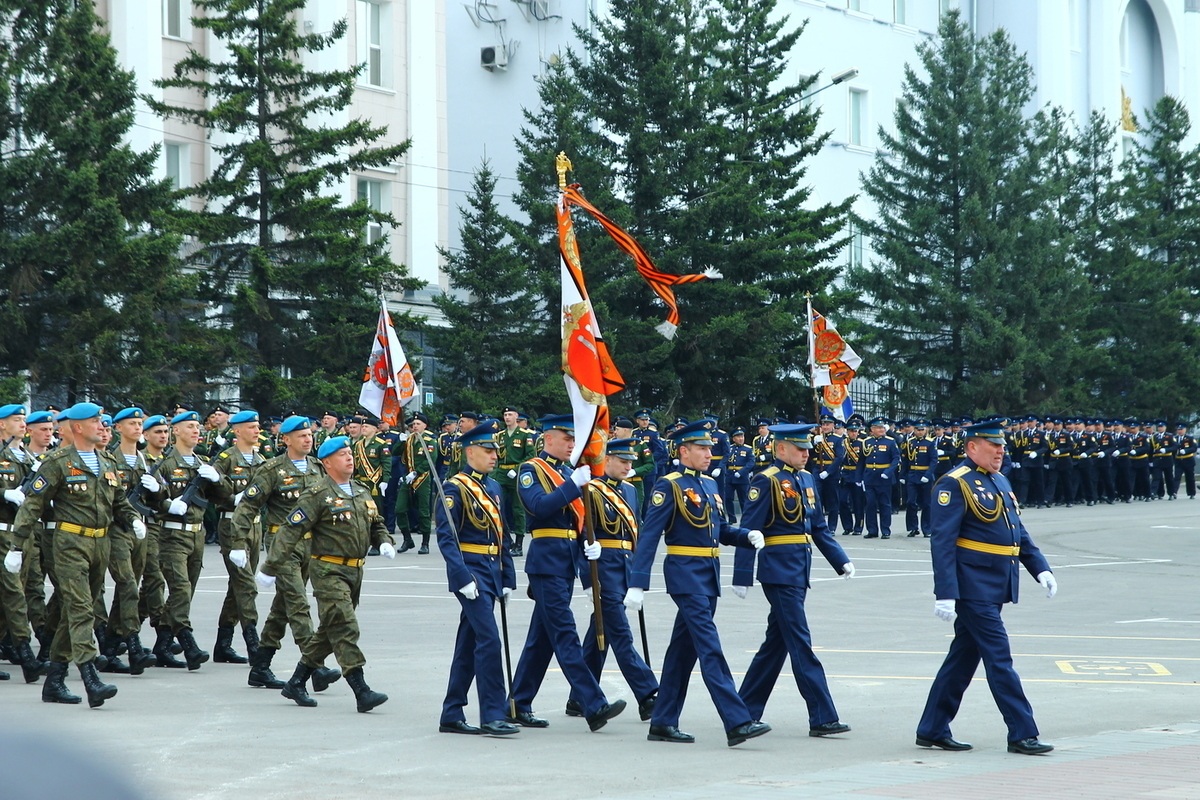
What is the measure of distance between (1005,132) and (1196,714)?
35403 millimetres

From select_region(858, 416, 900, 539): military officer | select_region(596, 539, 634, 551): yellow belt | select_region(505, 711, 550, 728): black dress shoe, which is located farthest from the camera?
select_region(858, 416, 900, 539): military officer

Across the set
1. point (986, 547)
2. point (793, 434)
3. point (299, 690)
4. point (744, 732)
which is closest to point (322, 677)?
point (299, 690)

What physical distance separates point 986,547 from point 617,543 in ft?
8.16

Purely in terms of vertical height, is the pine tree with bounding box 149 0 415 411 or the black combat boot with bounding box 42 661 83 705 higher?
the pine tree with bounding box 149 0 415 411

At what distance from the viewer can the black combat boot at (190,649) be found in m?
11.7

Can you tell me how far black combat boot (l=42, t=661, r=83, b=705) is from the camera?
10.1 metres

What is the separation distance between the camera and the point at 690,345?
3353 centimetres

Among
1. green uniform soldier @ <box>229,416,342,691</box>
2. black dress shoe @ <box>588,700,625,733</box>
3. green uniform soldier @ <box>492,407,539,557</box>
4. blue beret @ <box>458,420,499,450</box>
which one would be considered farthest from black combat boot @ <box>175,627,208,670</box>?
green uniform soldier @ <box>492,407,539,557</box>

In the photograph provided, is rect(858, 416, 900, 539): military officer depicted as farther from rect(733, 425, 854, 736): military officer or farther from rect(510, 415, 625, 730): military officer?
rect(510, 415, 625, 730): military officer

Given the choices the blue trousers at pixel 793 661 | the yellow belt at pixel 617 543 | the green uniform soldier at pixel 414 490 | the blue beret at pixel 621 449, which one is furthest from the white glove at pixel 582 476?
the green uniform soldier at pixel 414 490

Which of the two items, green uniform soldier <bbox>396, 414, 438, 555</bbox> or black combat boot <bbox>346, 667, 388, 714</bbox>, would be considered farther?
green uniform soldier <bbox>396, 414, 438, 555</bbox>

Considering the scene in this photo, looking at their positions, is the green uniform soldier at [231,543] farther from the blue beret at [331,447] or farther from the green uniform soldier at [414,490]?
the green uniform soldier at [414,490]

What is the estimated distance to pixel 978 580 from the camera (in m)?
8.68

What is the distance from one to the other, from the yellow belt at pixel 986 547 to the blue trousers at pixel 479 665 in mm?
2733
